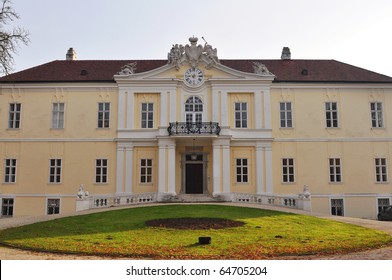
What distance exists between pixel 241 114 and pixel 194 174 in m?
5.62

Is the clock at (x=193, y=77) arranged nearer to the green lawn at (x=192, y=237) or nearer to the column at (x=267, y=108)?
the column at (x=267, y=108)

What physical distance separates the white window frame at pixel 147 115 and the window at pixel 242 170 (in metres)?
6.91

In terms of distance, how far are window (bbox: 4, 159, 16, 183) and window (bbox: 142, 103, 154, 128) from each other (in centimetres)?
984

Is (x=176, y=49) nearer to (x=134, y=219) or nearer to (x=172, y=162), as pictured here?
(x=172, y=162)

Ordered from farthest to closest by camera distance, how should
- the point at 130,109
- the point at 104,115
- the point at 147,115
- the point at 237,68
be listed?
the point at 237,68 < the point at 104,115 < the point at 147,115 < the point at 130,109

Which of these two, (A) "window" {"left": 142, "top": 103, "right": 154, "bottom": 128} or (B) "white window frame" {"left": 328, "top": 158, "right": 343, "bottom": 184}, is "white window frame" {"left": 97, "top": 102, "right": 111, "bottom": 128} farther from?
(B) "white window frame" {"left": 328, "top": 158, "right": 343, "bottom": 184}

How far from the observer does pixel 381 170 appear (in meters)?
30.5

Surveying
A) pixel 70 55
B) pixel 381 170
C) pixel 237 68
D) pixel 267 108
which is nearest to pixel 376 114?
pixel 381 170

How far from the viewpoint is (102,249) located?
1284cm

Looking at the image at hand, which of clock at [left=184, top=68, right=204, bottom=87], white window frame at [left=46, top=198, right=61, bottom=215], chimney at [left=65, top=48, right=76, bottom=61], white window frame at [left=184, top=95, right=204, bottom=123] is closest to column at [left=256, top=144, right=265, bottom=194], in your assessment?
white window frame at [left=184, top=95, right=204, bottom=123]

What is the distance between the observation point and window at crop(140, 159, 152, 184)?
30.2 metres

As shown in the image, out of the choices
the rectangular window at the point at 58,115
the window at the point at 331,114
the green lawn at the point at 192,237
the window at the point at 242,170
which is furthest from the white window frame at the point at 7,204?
the window at the point at 331,114

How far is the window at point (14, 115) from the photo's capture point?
102 ft

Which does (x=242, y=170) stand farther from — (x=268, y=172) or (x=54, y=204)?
(x=54, y=204)
